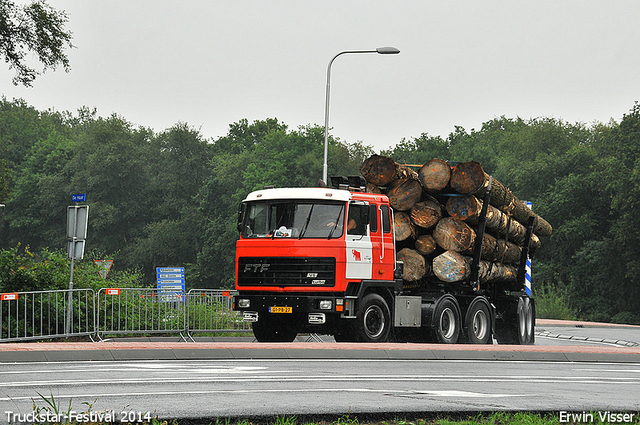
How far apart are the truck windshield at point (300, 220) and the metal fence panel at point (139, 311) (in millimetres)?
3794

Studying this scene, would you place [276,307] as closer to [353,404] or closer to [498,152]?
[353,404]

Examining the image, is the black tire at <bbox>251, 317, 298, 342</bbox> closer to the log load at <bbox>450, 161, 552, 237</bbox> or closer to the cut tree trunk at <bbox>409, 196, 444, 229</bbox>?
the cut tree trunk at <bbox>409, 196, 444, 229</bbox>

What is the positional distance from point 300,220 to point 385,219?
6.61 feet

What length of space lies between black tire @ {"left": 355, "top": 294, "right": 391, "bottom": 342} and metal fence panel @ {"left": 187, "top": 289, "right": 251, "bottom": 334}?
15.0 feet

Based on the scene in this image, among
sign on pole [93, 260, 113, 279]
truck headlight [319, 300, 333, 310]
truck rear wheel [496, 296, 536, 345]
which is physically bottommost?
truck rear wheel [496, 296, 536, 345]

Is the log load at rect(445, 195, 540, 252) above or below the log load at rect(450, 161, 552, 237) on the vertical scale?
below

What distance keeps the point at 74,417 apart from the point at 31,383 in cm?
351

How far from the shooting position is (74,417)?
252 inches

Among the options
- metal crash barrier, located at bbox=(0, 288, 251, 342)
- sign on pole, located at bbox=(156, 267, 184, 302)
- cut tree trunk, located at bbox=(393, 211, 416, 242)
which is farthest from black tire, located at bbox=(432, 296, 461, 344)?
sign on pole, located at bbox=(156, 267, 184, 302)

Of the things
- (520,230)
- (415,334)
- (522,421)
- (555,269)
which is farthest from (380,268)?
(555,269)

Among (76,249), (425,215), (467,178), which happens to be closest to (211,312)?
(76,249)

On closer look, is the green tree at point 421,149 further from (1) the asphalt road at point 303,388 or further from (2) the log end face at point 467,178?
(1) the asphalt road at point 303,388

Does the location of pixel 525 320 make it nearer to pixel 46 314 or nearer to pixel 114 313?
pixel 114 313

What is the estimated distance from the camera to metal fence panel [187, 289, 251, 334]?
69.9 feet
